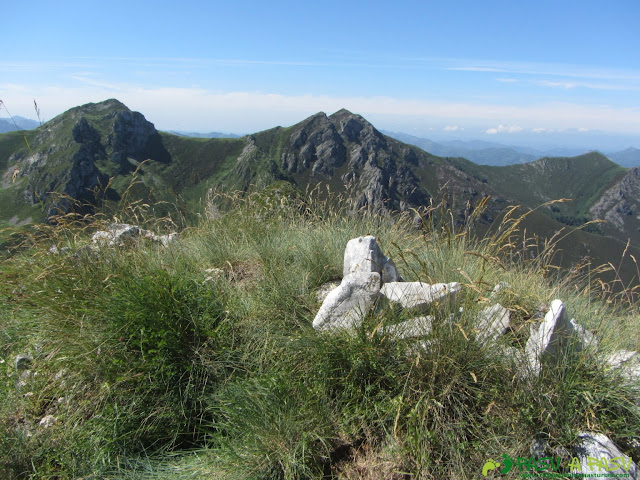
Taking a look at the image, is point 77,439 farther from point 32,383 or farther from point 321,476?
point 321,476

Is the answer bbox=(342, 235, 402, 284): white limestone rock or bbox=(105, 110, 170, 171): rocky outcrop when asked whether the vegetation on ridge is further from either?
bbox=(105, 110, 170, 171): rocky outcrop

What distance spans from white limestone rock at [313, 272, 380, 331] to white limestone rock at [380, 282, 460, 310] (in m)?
0.16

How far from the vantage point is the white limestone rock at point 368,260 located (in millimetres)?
4410

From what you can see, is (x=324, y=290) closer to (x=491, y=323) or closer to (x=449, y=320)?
(x=449, y=320)

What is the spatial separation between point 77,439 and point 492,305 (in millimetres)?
4120

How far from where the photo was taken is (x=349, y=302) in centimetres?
388

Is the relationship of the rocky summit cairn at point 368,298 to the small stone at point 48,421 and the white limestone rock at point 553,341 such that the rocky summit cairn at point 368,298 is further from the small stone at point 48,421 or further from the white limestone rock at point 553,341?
the small stone at point 48,421

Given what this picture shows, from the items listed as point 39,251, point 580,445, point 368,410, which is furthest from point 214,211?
point 580,445

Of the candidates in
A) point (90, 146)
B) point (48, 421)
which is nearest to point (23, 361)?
point (48, 421)

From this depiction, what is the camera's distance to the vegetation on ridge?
2836 millimetres

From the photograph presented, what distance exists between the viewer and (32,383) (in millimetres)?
3543

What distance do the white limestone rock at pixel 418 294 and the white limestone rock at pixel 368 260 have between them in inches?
20.8

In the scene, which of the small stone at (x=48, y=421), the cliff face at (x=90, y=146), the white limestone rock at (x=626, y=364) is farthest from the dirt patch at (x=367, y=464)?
the cliff face at (x=90, y=146)

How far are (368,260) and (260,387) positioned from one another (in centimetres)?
190
